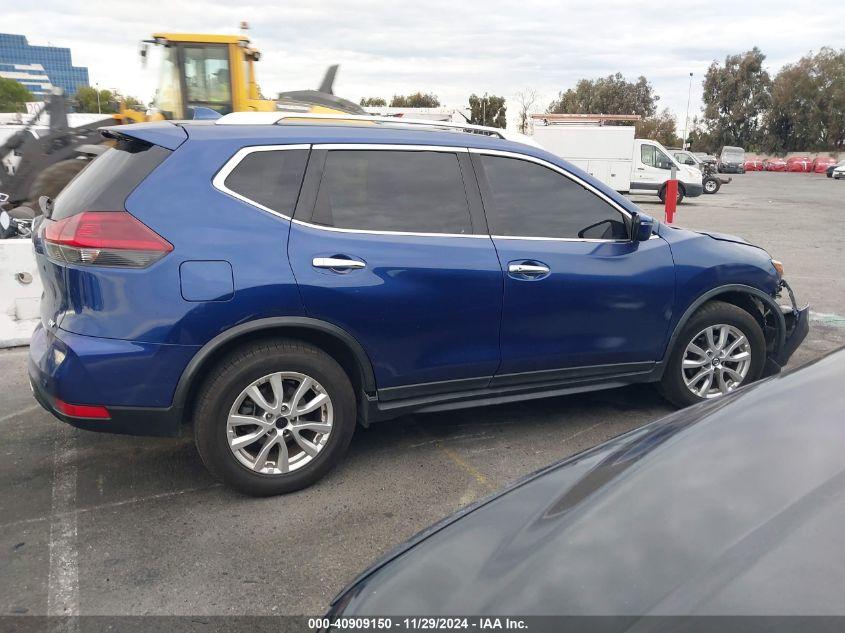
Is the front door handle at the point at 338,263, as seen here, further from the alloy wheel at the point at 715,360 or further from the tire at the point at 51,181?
the tire at the point at 51,181

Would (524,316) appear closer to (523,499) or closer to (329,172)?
(329,172)

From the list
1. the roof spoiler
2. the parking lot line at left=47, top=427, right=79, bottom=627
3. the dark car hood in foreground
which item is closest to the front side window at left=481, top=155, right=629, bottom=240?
the roof spoiler

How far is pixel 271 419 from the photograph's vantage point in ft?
11.6

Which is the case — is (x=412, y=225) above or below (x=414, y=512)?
above

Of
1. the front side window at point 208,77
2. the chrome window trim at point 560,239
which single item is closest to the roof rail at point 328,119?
the chrome window trim at point 560,239

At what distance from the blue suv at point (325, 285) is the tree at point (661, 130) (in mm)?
71596

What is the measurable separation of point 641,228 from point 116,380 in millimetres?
3000

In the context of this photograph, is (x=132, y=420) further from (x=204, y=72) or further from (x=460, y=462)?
(x=204, y=72)

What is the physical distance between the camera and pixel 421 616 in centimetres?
162

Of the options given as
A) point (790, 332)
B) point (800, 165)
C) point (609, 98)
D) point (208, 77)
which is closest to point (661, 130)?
point (609, 98)

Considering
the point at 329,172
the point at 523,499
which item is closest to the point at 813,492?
the point at 523,499

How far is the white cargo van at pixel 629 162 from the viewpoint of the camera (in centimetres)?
2367

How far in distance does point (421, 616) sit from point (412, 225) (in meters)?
2.49

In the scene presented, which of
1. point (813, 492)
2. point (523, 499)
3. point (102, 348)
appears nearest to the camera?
point (813, 492)
